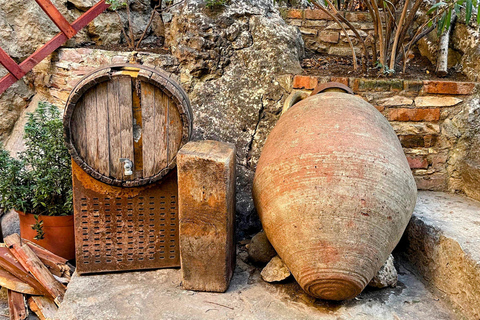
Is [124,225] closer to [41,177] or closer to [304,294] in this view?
[41,177]

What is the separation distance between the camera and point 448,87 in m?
2.76

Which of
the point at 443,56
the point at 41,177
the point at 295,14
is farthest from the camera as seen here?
the point at 295,14

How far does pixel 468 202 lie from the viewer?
2627 millimetres

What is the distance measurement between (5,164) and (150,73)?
49.8 inches

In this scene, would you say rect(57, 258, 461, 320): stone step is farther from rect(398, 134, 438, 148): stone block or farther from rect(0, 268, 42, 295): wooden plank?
rect(398, 134, 438, 148): stone block

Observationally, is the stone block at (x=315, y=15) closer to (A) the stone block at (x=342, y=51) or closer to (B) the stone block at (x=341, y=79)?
(A) the stone block at (x=342, y=51)

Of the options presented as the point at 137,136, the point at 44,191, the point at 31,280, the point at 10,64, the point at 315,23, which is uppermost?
the point at 315,23

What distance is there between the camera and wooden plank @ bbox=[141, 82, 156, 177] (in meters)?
2.09

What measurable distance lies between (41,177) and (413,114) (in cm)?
248

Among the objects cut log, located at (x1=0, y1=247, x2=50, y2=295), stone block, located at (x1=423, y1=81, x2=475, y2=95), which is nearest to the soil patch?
stone block, located at (x1=423, y1=81, x2=475, y2=95)

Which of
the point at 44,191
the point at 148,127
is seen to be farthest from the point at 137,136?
the point at 44,191

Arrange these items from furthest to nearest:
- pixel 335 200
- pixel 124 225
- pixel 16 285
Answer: pixel 16 285 < pixel 124 225 < pixel 335 200

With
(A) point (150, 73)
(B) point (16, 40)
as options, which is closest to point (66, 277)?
(A) point (150, 73)

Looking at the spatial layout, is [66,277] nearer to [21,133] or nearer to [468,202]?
[21,133]
